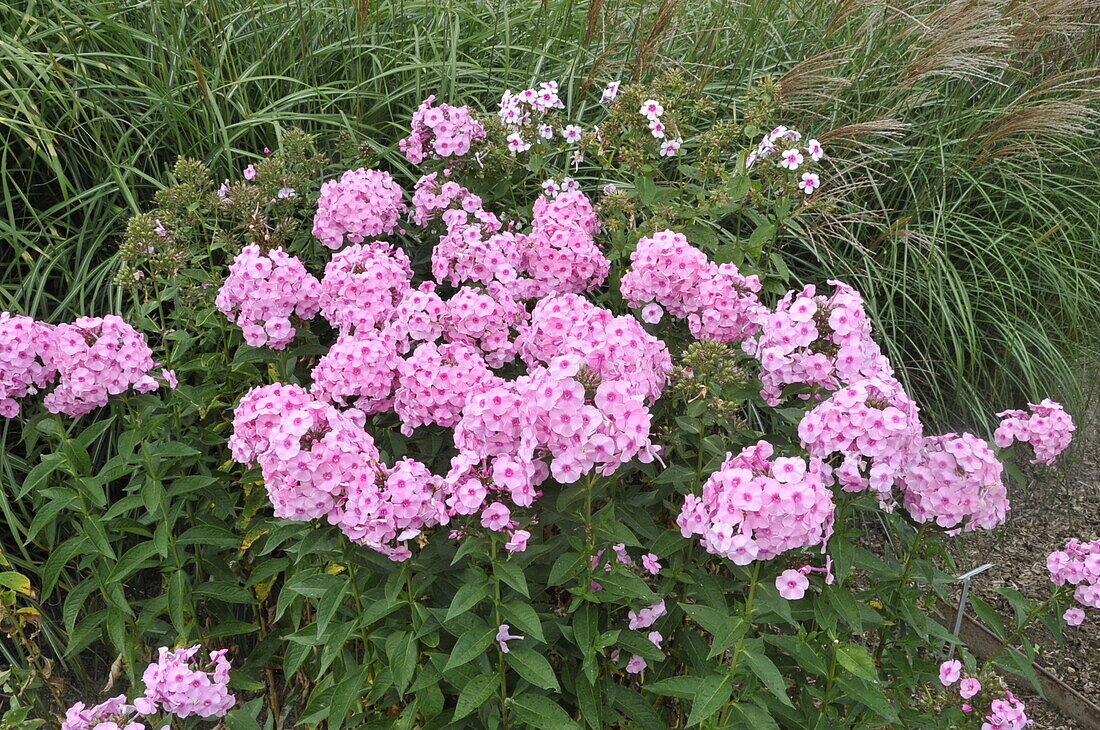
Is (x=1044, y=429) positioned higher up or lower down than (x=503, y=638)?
higher up

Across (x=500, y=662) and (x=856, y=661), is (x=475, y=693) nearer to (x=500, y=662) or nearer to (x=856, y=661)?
(x=500, y=662)

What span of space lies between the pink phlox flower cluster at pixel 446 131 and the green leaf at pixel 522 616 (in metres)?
1.48

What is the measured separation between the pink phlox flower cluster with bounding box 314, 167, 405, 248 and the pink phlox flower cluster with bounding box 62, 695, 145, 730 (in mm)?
1262

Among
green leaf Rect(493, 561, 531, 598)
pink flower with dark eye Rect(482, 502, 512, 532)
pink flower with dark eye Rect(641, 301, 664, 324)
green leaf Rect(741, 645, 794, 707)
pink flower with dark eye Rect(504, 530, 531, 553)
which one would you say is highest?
pink flower with dark eye Rect(482, 502, 512, 532)

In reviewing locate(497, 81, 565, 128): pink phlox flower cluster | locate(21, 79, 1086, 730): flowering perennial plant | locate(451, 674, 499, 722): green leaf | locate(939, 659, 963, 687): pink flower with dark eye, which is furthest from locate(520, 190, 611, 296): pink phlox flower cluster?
locate(939, 659, 963, 687): pink flower with dark eye

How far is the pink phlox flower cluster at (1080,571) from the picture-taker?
2311 mm

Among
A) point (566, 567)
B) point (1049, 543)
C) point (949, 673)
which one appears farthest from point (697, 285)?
point (1049, 543)

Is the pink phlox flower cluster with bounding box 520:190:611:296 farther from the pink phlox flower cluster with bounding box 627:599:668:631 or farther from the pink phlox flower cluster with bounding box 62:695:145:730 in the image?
the pink phlox flower cluster with bounding box 62:695:145:730

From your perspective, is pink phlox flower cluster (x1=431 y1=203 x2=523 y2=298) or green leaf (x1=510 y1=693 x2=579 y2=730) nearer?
green leaf (x1=510 y1=693 x2=579 y2=730)

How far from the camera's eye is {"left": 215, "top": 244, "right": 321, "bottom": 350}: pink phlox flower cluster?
2.26 meters

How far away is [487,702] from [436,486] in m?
0.54

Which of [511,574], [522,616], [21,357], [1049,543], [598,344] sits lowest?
[1049,543]

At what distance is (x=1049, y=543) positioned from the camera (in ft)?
13.3

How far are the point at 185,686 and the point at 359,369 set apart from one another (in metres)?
0.76
